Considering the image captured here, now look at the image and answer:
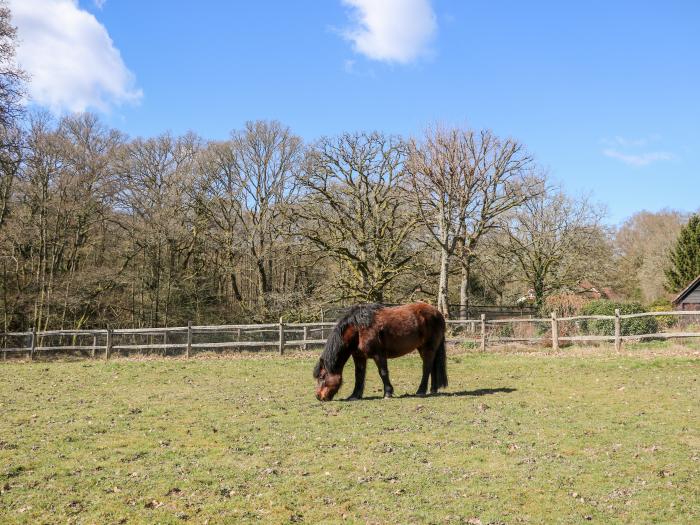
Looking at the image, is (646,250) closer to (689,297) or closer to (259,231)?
(689,297)

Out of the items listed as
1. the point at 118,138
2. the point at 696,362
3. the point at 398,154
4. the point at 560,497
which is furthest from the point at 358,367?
the point at 118,138

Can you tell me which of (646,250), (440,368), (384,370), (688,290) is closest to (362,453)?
(384,370)

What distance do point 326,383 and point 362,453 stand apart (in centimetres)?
359

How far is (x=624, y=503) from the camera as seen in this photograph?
5.08 meters

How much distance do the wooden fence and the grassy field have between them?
414cm

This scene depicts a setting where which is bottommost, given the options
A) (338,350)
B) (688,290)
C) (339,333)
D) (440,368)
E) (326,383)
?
(326,383)

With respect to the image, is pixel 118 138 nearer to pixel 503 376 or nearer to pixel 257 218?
pixel 257 218

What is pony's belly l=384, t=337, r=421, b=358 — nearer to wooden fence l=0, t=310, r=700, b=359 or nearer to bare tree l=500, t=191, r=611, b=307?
wooden fence l=0, t=310, r=700, b=359

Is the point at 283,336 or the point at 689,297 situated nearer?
the point at 283,336

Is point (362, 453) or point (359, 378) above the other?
point (359, 378)

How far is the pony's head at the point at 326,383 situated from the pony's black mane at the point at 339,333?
0.06 meters

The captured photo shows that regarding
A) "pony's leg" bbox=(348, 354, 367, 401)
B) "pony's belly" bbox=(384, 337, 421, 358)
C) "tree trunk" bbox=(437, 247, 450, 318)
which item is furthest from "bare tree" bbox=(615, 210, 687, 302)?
"pony's leg" bbox=(348, 354, 367, 401)

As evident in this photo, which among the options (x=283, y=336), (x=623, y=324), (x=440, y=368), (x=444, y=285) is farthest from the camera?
(x=444, y=285)

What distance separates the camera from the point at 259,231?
28.9 metres
